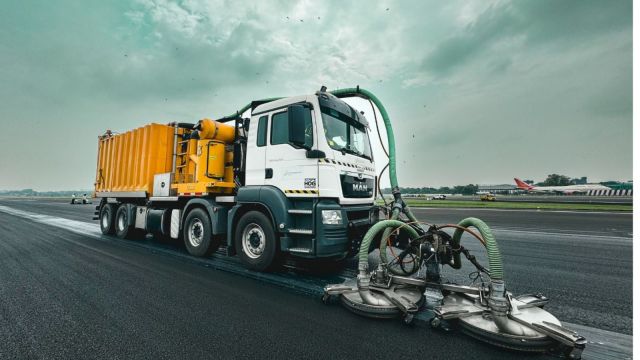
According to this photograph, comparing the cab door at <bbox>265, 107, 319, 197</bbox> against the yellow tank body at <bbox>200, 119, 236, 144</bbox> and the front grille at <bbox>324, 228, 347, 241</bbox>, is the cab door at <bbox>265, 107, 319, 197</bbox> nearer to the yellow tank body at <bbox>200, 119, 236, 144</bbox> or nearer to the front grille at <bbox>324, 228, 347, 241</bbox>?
the front grille at <bbox>324, 228, 347, 241</bbox>

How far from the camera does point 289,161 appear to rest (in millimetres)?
4559

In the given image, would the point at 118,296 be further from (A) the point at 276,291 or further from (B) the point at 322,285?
(B) the point at 322,285

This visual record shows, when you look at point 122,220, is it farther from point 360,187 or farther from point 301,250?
point 360,187

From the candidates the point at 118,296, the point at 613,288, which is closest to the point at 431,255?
the point at 613,288

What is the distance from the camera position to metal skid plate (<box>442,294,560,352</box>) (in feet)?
7.27

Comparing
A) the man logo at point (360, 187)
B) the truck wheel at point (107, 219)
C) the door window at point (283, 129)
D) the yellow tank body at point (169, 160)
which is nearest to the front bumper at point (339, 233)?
the man logo at point (360, 187)

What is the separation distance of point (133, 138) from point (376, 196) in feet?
24.3

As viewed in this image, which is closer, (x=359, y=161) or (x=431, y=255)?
(x=431, y=255)

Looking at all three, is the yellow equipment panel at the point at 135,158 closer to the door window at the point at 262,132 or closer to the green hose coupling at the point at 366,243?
the door window at the point at 262,132

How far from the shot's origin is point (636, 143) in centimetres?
238

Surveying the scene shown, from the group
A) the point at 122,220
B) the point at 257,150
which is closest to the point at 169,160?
the point at 122,220

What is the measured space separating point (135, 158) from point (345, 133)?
6.59 meters

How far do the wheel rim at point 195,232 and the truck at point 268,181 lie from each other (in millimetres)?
23

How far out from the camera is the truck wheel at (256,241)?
14.7 ft
